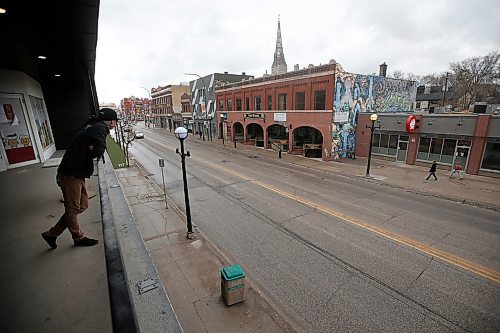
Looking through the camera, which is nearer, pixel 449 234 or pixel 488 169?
pixel 449 234

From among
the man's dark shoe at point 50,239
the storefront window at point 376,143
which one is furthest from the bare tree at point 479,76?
the man's dark shoe at point 50,239

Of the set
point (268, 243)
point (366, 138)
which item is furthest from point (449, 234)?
point (366, 138)

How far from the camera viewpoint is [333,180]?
618 inches

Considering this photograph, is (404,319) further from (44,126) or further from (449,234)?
(44,126)

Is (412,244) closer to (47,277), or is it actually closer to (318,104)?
(47,277)

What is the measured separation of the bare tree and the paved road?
43.1m

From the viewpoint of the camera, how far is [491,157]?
15852 mm

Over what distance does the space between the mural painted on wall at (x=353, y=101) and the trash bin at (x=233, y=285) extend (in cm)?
1797

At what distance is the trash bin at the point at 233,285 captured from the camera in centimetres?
526

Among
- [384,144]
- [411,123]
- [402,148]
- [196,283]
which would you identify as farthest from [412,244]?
[384,144]

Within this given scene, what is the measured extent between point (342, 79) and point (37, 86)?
20020 millimetres

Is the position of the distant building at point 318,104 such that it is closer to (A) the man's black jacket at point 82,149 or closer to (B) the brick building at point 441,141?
(B) the brick building at point 441,141

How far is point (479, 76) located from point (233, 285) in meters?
55.4

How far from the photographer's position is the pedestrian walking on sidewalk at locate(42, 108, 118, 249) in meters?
3.54
